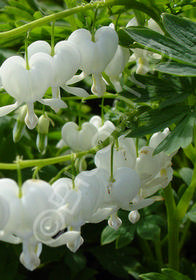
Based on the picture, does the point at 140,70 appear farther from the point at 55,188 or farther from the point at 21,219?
the point at 21,219

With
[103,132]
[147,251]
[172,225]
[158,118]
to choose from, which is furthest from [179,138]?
[147,251]

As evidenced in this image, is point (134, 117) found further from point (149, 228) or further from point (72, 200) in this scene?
point (149, 228)

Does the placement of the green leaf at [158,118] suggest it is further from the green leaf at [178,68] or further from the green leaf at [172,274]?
the green leaf at [172,274]

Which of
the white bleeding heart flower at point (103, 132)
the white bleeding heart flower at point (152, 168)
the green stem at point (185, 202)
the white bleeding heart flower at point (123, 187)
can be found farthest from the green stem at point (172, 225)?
the white bleeding heart flower at point (123, 187)

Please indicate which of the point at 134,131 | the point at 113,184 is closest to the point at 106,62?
the point at 134,131

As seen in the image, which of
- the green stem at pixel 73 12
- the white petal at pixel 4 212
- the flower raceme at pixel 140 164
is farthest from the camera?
the flower raceme at pixel 140 164
